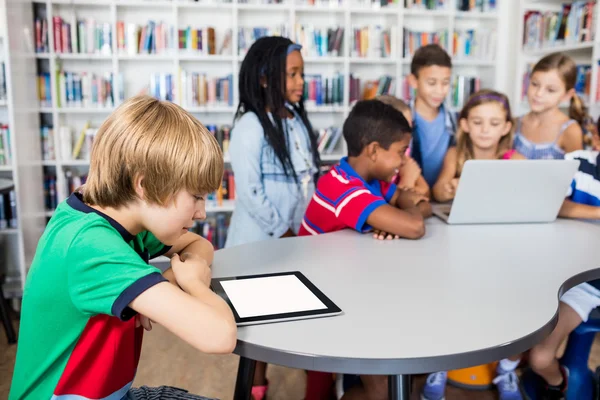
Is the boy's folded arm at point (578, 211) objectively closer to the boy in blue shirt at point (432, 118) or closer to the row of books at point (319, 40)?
the boy in blue shirt at point (432, 118)

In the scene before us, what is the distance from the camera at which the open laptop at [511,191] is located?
5.17 feet

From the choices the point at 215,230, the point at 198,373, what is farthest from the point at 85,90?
the point at 198,373

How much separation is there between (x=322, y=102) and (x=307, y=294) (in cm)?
298

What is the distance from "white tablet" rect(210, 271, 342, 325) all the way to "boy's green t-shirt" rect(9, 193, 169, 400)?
182mm

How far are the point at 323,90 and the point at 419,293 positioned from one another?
2.96m

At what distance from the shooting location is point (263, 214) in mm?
2076

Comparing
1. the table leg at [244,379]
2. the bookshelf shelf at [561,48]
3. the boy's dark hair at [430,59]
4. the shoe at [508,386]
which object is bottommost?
the shoe at [508,386]

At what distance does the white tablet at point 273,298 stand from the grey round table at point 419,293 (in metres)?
0.02

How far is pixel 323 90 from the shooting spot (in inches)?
153

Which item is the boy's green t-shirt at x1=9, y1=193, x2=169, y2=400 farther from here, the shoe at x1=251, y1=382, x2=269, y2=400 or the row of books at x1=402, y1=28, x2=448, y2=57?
the row of books at x1=402, y1=28, x2=448, y2=57

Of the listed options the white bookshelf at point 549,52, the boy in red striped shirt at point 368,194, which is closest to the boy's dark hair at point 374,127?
the boy in red striped shirt at point 368,194

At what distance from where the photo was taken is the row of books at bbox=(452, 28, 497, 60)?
163 inches

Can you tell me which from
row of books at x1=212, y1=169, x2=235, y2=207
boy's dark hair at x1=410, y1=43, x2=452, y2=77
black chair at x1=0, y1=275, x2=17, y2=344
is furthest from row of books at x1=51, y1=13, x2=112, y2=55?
boy's dark hair at x1=410, y1=43, x2=452, y2=77

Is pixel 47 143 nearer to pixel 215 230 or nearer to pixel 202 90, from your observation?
pixel 202 90
